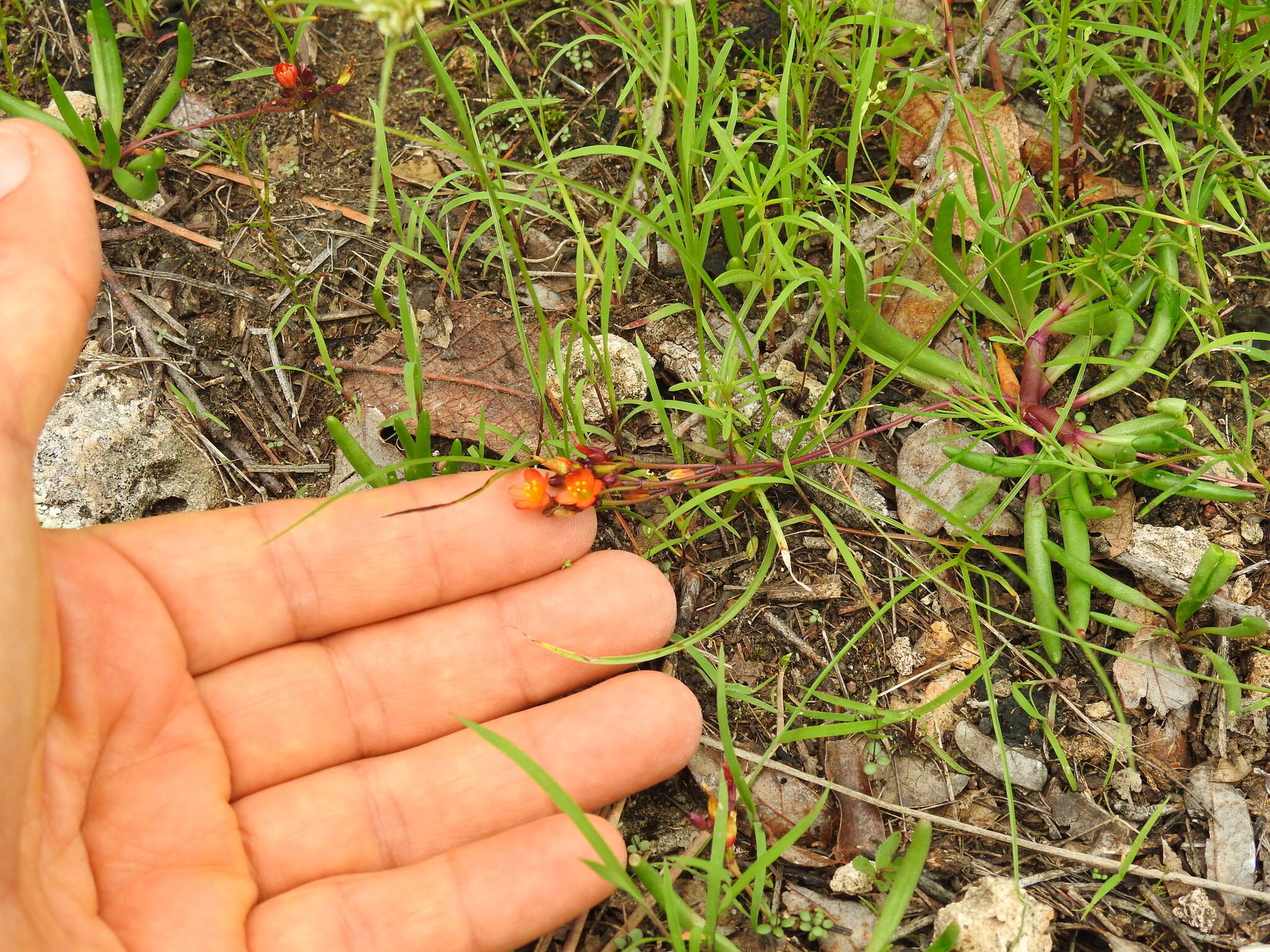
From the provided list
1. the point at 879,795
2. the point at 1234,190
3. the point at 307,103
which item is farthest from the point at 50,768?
the point at 1234,190

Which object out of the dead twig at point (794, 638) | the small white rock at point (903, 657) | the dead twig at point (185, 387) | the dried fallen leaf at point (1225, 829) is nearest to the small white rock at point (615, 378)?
the dead twig at point (794, 638)

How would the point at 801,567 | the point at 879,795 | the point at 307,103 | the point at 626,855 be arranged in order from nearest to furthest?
the point at 626,855
the point at 879,795
the point at 801,567
the point at 307,103

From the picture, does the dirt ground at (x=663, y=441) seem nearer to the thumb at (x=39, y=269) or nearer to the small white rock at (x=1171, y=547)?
the small white rock at (x=1171, y=547)

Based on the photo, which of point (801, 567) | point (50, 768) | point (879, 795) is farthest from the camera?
point (801, 567)

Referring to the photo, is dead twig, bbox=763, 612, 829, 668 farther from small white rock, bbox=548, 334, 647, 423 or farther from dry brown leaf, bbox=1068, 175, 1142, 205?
dry brown leaf, bbox=1068, 175, 1142, 205

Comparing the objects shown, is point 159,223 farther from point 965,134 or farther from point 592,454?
point 965,134

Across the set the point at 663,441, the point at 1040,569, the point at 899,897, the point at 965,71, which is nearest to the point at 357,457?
the point at 663,441

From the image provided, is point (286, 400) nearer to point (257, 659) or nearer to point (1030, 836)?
point (257, 659)
